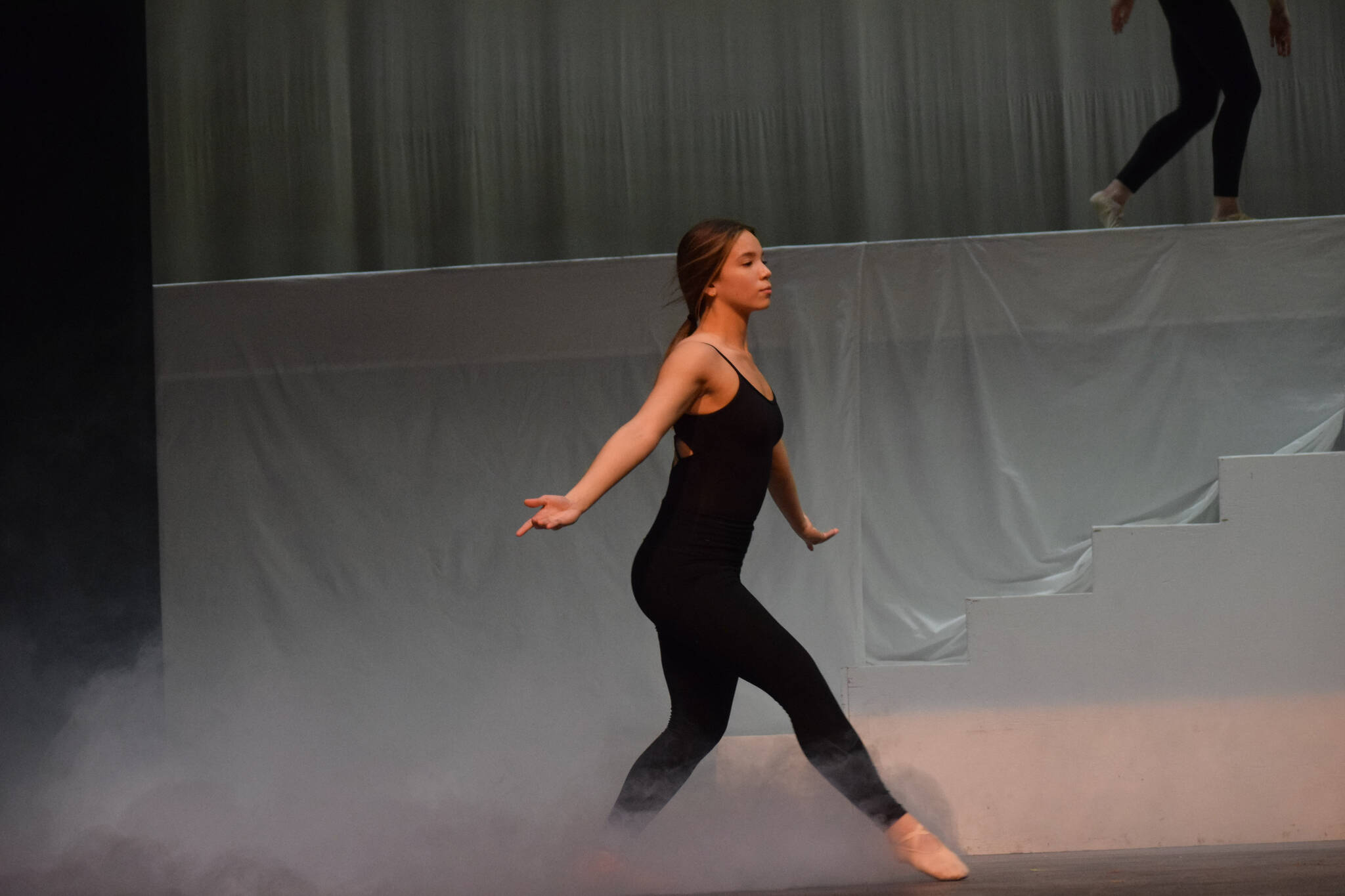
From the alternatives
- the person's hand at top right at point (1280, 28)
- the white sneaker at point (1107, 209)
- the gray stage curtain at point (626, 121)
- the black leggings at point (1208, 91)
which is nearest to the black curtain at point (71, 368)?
the gray stage curtain at point (626, 121)

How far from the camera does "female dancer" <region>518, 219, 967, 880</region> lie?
6.50 ft

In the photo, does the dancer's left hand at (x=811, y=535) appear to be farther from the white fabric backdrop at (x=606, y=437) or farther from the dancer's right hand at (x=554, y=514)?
the white fabric backdrop at (x=606, y=437)

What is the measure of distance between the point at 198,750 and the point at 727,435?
2573 millimetres

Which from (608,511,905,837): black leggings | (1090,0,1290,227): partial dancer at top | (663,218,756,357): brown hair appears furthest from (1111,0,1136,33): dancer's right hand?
(608,511,905,837): black leggings

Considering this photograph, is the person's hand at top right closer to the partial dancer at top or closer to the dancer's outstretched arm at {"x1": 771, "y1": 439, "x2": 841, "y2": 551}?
the partial dancer at top

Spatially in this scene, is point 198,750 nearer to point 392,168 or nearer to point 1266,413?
point 392,168

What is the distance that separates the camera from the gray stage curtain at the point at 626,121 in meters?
4.28

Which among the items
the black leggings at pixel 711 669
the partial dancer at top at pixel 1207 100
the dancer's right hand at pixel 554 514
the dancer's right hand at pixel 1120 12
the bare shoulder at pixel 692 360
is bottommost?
the black leggings at pixel 711 669

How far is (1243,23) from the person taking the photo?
14.0 feet

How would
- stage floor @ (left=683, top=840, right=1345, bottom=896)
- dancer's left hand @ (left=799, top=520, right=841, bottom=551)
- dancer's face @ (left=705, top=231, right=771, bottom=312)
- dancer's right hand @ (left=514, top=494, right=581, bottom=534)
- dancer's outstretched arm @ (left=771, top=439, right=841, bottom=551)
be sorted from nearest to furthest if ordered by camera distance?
1. dancer's right hand @ (left=514, top=494, right=581, bottom=534)
2. stage floor @ (left=683, top=840, right=1345, bottom=896)
3. dancer's face @ (left=705, top=231, right=771, bottom=312)
4. dancer's outstretched arm @ (left=771, top=439, right=841, bottom=551)
5. dancer's left hand @ (left=799, top=520, right=841, bottom=551)

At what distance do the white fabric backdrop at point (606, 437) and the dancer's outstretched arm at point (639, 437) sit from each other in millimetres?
1696

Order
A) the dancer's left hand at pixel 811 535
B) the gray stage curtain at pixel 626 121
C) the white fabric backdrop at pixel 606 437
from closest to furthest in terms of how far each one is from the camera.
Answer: the dancer's left hand at pixel 811 535, the white fabric backdrop at pixel 606 437, the gray stage curtain at pixel 626 121

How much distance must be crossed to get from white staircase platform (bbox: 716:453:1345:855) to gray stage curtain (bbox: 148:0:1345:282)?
1.62 meters

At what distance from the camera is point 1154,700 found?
3.08 m
